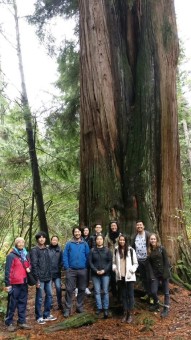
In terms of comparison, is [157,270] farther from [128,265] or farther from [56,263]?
[56,263]

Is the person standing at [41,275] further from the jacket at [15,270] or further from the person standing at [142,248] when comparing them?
the person standing at [142,248]

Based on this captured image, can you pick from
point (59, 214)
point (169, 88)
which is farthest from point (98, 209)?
point (59, 214)

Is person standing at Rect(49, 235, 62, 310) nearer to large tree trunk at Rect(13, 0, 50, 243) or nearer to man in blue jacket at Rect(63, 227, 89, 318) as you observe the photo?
man in blue jacket at Rect(63, 227, 89, 318)

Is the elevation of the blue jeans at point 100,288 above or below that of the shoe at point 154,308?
above

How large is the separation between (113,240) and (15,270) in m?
1.89

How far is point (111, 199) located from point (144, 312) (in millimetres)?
2226

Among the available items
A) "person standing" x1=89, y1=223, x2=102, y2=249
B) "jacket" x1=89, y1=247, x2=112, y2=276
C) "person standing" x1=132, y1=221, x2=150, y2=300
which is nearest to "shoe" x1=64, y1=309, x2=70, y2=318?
"jacket" x1=89, y1=247, x2=112, y2=276

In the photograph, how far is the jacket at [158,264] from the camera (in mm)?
6184

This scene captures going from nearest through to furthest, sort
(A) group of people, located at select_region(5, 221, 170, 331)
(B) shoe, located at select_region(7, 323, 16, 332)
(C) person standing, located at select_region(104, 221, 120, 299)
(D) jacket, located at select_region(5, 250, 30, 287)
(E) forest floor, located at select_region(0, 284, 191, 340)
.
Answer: (E) forest floor, located at select_region(0, 284, 191, 340), (B) shoe, located at select_region(7, 323, 16, 332), (D) jacket, located at select_region(5, 250, 30, 287), (A) group of people, located at select_region(5, 221, 170, 331), (C) person standing, located at select_region(104, 221, 120, 299)

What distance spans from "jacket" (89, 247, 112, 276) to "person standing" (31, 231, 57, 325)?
0.75 meters

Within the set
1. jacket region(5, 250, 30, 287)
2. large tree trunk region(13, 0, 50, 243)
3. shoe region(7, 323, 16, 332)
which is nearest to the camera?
shoe region(7, 323, 16, 332)

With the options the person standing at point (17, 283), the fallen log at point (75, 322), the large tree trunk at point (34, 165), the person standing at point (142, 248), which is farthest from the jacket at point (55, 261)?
the large tree trunk at point (34, 165)

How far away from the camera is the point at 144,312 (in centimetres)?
607

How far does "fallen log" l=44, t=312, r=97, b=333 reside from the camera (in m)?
5.62
